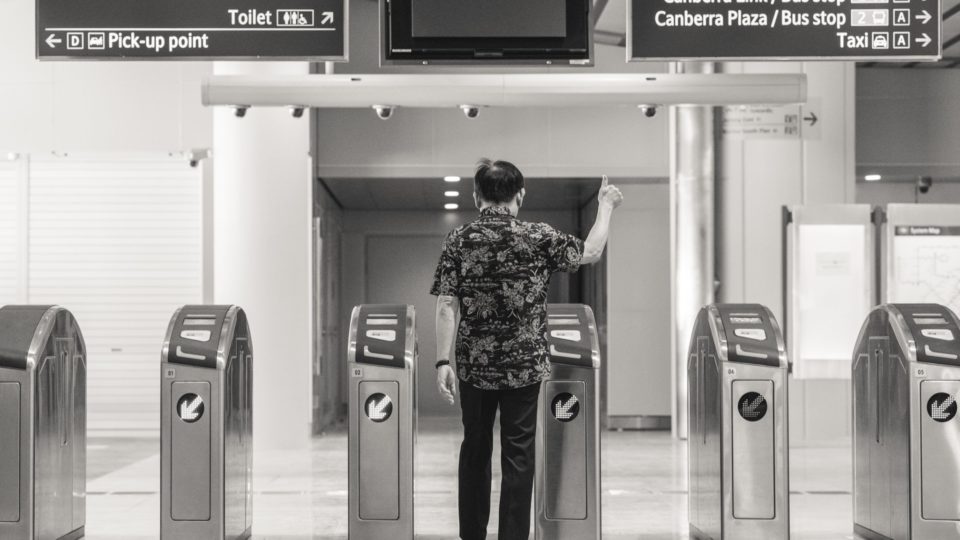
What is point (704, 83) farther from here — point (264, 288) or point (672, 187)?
point (264, 288)

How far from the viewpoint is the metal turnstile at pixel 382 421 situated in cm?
473

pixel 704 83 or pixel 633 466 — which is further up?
pixel 704 83

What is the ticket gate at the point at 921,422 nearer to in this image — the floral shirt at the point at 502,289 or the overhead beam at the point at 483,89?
the floral shirt at the point at 502,289

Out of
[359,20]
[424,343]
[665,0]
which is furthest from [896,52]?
[424,343]

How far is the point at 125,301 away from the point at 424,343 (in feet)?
13.8

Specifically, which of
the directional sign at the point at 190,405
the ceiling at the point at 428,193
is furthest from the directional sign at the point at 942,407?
the ceiling at the point at 428,193

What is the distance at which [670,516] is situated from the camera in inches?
226

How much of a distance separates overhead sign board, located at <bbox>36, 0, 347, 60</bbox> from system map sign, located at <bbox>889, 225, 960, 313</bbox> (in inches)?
208

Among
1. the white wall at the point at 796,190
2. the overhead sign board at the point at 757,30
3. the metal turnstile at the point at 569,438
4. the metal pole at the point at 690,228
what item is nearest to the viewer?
the metal turnstile at the point at 569,438

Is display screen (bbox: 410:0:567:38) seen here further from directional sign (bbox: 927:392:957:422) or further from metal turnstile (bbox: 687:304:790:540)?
directional sign (bbox: 927:392:957:422)

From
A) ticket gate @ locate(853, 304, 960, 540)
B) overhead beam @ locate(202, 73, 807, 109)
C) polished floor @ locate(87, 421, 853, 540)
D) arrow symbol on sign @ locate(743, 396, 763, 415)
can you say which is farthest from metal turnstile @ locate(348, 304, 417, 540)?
overhead beam @ locate(202, 73, 807, 109)

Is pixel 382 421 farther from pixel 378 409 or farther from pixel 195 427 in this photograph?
pixel 195 427

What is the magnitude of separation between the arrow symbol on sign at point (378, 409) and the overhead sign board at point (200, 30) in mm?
1575

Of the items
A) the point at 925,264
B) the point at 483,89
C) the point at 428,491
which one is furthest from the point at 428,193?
the point at 428,491
